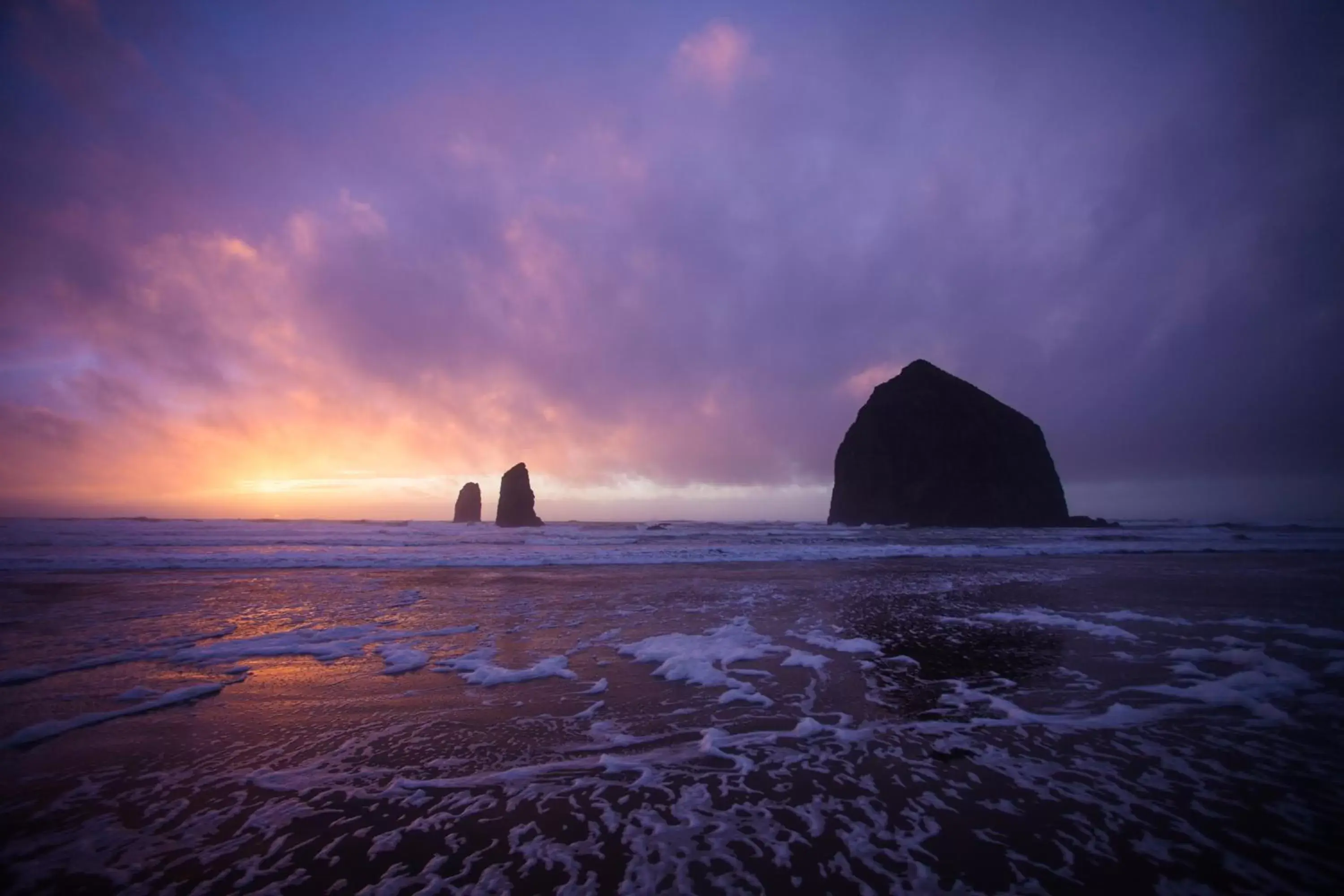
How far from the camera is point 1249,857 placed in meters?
3.46

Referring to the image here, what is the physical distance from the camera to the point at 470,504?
292 ft

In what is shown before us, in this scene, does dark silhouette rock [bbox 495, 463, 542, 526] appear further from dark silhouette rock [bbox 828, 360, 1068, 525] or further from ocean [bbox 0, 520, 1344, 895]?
ocean [bbox 0, 520, 1344, 895]

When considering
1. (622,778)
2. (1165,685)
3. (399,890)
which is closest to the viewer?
(399,890)

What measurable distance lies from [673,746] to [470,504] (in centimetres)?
9064

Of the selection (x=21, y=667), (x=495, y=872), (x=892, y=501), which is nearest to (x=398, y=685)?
(x=495, y=872)

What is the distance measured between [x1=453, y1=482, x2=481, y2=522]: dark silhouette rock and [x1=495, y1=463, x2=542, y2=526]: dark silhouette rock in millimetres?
15974

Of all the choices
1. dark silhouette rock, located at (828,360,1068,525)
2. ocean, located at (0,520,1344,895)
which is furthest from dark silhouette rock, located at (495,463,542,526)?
ocean, located at (0,520,1344,895)

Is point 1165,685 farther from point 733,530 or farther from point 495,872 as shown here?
point 733,530

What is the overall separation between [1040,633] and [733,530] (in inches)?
1945

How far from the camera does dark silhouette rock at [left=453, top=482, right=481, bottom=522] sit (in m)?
88.8

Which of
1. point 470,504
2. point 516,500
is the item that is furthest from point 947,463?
point 470,504

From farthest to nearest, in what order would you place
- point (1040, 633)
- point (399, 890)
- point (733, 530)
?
point (733, 530) < point (1040, 633) < point (399, 890)

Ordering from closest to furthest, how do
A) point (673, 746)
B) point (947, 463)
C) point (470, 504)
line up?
point (673, 746), point (947, 463), point (470, 504)

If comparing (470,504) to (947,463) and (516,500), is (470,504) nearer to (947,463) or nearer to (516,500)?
(516,500)
